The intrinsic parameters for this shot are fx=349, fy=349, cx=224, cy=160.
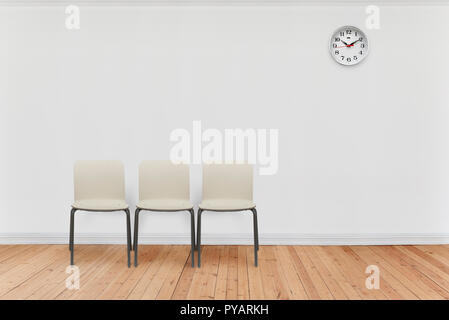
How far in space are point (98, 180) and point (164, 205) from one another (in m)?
0.74

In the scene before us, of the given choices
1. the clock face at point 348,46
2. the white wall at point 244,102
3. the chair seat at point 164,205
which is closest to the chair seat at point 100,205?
the chair seat at point 164,205

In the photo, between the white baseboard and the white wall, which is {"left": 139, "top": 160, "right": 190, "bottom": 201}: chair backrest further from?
the white baseboard

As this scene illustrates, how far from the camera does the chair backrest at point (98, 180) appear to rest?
3.19 meters

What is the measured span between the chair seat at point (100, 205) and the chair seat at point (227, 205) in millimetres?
693

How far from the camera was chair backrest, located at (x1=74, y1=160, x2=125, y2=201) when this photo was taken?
3189 mm

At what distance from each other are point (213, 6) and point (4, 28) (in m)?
2.05

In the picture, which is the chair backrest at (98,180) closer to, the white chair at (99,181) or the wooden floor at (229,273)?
the white chair at (99,181)

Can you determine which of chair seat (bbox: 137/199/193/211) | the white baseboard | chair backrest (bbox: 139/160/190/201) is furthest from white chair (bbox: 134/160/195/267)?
the white baseboard

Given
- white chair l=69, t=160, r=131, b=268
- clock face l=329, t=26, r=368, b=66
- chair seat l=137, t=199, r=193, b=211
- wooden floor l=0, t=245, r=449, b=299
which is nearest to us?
wooden floor l=0, t=245, r=449, b=299

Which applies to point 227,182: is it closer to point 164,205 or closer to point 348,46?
point 164,205

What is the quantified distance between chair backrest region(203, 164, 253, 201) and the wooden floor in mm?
538

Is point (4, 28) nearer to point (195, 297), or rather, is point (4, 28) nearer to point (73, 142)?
point (73, 142)

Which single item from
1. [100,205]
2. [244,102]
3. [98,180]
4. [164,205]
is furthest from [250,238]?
[98,180]
